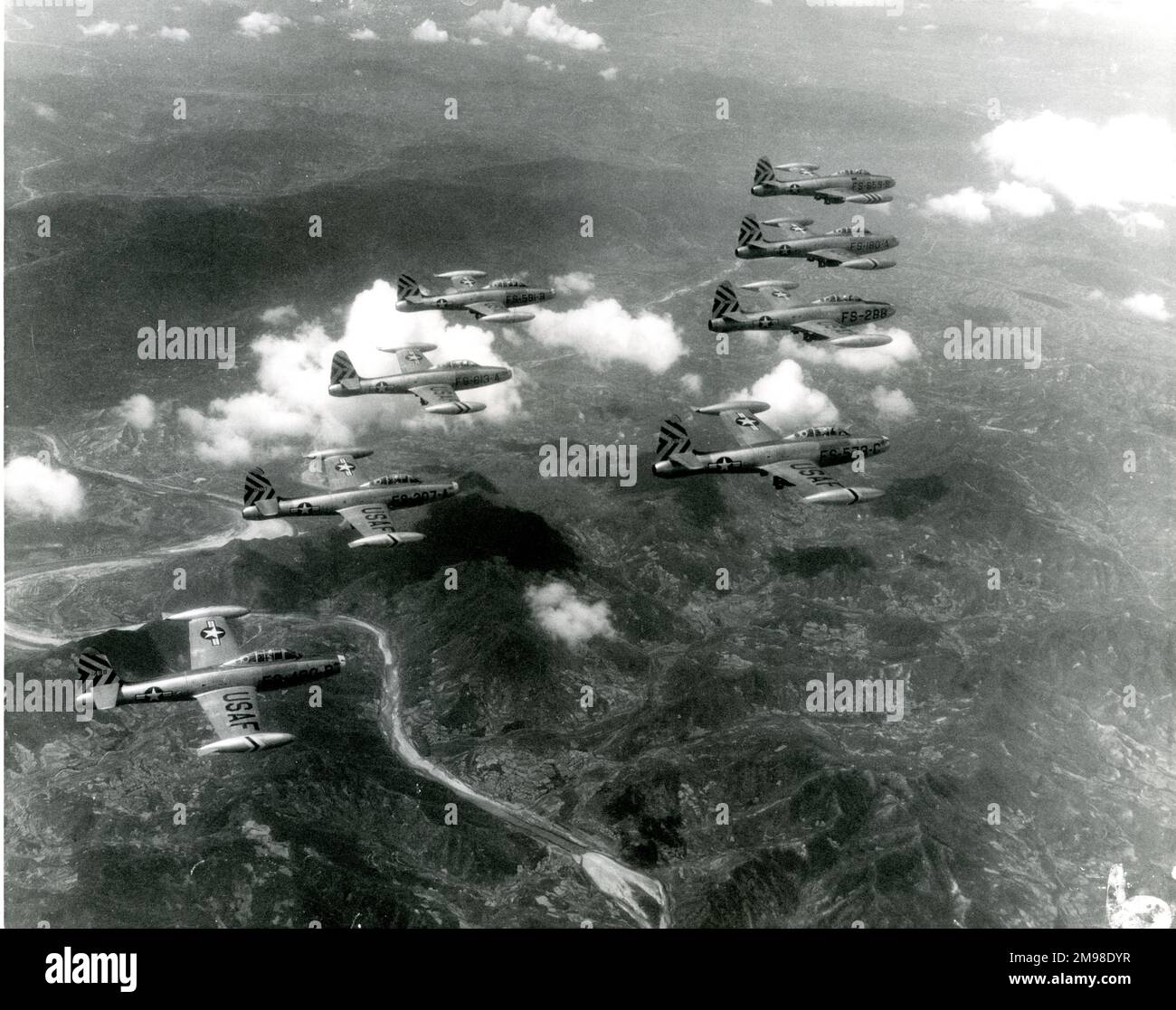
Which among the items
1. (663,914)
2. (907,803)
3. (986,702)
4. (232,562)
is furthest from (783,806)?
(232,562)

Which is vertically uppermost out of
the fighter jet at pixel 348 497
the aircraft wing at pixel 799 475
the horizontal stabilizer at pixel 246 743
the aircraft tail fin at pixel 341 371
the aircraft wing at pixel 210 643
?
the aircraft tail fin at pixel 341 371

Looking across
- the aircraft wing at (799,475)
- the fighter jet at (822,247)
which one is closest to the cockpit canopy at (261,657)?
the aircraft wing at (799,475)

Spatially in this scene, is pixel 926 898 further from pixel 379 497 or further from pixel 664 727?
pixel 379 497

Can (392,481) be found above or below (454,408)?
below

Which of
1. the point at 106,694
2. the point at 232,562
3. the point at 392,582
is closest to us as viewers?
the point at 106,694

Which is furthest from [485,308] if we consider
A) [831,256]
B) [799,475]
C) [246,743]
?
[246,743]

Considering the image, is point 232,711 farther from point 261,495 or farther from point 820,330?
point 820,330

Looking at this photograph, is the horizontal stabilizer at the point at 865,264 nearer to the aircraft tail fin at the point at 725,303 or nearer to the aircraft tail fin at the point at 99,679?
the aircraft tail fin at the point at 725,303

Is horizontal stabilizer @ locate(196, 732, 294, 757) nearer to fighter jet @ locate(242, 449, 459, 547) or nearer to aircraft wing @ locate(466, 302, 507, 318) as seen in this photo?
fighter jet @ locate(242, 449, 459, 547)
